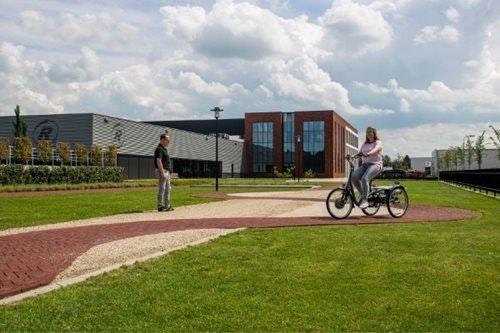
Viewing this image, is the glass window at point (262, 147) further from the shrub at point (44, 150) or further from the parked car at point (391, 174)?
the shrub at point (44, 150)

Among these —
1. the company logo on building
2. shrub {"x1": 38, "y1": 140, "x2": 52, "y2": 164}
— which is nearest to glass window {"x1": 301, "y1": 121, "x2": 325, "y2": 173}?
the company logo on building

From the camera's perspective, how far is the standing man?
1386 centimetres

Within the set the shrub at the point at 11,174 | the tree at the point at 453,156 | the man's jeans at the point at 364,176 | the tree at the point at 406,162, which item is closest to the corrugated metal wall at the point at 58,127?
the shrub at the point at 11,174

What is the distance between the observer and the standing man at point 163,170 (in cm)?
1386

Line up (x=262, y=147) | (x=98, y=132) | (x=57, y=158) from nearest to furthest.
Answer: (x=57, y=158) → (x=98, y=132) → (x=262, y=147)

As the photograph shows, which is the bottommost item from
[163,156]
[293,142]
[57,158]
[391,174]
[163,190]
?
[163,190]

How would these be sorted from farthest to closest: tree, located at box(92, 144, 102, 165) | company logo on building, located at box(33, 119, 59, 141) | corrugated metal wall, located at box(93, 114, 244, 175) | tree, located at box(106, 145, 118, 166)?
1. corrugated metal wall, located at box(93, 114, 244, 175)
2. company logo on building, located at box(33, 119, 59, 141)
3. tree, located at box(106, 145, 118, 166)
4. tree, located at box(92, 144, 102, 165)

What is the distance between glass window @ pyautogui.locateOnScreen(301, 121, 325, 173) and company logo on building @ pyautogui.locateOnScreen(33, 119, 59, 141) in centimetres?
4848

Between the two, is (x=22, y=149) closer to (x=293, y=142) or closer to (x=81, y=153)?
(x=81, y=153)

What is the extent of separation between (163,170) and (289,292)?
8.98m

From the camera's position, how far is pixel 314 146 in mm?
91188

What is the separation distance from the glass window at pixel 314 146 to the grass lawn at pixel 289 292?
82.9m

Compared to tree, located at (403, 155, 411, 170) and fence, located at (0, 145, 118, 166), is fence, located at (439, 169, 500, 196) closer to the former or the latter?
fence, located at (0, 145, 118, 166)

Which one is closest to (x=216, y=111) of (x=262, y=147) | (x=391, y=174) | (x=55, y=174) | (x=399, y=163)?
(x=55, y=174)
